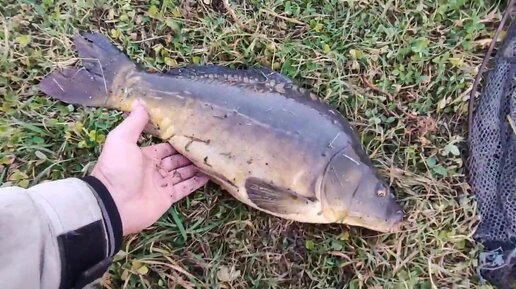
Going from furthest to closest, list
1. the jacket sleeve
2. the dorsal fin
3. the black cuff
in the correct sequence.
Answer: the dorsal fin < the black cuff < the jacket sleeve

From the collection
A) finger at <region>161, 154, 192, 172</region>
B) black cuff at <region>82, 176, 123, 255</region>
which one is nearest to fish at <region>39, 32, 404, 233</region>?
finger at <region>161, 154, 192, 172</region>

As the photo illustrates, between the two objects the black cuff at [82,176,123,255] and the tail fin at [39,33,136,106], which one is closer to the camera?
the black cuff at [82,176,123,255]

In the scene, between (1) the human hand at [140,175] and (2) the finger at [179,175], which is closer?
(1) the human hand at [140,175]

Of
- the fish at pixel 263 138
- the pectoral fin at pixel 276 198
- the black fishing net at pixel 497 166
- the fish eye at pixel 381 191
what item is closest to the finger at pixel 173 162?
the fish at pixel 263 138

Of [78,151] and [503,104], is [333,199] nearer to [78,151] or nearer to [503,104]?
[503,104]

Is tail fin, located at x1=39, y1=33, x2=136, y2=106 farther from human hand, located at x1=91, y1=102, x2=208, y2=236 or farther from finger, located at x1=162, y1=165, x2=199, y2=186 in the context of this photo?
finger, located at x1=162, y1=165, x2=199, y2=186

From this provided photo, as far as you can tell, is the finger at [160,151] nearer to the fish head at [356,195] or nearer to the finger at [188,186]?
the finger at [188,186]

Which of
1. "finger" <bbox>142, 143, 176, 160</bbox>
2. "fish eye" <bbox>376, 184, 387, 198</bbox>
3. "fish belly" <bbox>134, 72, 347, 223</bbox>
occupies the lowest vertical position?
"fish eye" <bbox>376, 184, 387, 198</bbox>
